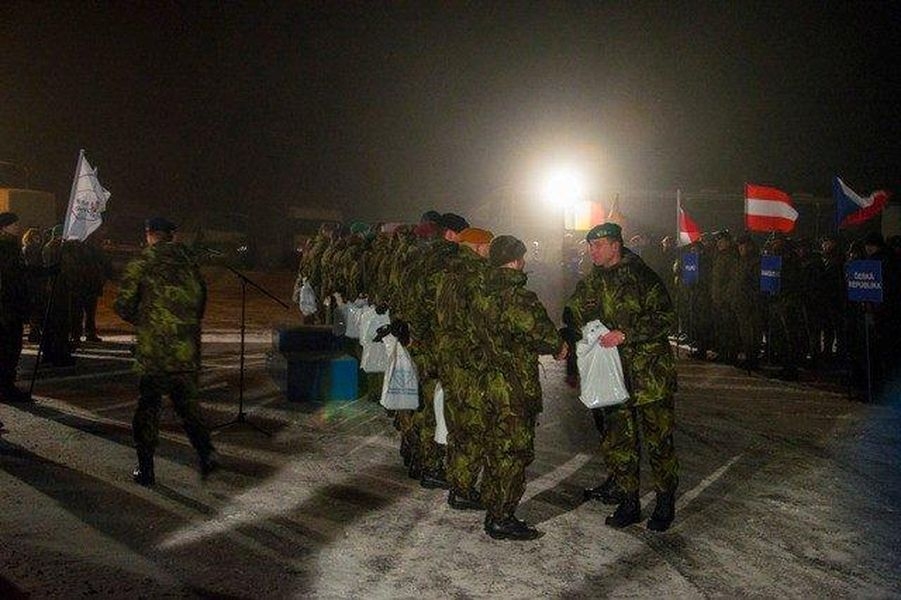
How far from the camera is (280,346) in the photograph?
11.2m

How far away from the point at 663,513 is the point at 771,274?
8.18 m

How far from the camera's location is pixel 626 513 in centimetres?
591

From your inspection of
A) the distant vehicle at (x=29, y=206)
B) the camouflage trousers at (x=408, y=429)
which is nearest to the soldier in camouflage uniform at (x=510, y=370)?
the camouflage trousers at (x=408, y=429)

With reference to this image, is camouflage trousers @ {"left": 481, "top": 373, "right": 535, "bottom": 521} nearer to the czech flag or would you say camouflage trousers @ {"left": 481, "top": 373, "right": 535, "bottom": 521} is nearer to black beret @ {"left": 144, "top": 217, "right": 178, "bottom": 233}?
black beret @ {"left": 144, "top": 217, "right": 178, "bottom": 233}

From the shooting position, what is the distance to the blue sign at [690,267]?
50.3 ft

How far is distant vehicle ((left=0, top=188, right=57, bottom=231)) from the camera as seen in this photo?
102 ft

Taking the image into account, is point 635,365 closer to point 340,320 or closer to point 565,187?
point 340,320

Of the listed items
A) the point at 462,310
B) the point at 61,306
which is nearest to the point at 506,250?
the point at 462,310

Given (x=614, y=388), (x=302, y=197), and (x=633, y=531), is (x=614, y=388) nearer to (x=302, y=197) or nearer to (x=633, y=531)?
(x=633, y=531)

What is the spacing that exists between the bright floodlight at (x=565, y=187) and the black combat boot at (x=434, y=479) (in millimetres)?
15075

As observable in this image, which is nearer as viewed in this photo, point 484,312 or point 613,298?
point 484,312

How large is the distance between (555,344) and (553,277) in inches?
613

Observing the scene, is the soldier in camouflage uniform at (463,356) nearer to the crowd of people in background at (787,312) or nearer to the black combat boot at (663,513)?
the black combat boot at (663,513)

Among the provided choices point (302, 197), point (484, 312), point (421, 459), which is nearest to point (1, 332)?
point (421, 459)
